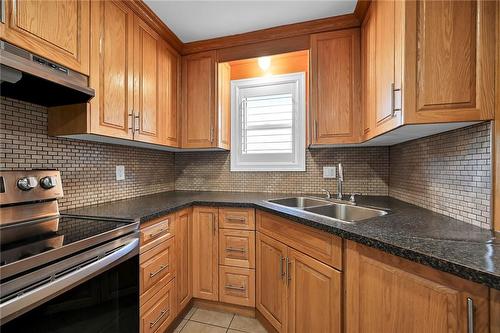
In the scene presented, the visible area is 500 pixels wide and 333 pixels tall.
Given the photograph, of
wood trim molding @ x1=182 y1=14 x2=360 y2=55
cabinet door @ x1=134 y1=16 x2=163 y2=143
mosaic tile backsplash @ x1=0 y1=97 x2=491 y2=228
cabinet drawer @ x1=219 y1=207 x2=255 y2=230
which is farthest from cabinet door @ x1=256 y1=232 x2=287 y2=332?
wood trim molding @ x1=182 y1=14 x2=360 y2=55

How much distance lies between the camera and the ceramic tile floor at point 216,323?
165cm

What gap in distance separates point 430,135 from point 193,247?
186cm

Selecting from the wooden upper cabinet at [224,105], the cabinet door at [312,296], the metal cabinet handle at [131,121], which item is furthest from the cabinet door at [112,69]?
the cabinet door at [312,296]

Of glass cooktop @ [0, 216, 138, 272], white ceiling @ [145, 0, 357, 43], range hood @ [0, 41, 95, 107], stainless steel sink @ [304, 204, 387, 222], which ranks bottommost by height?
stainless steel sink @ [304, 204, 387, 222]

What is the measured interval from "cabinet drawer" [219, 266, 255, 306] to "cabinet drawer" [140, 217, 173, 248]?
57cm

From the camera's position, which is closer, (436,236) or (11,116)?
(436,236)

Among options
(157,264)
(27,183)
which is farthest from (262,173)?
(27,183)

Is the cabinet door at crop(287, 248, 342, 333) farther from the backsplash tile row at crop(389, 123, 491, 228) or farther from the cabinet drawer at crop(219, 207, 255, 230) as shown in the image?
the backsplash tile row at crop(389, 123, 491, 228)

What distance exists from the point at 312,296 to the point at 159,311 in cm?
99

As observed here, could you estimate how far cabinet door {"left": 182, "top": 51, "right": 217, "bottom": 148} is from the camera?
7.05 ft

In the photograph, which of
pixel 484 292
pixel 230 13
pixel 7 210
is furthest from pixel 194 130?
pixel 484 292

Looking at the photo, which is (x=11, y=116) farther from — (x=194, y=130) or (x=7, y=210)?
(x=194, y=130)

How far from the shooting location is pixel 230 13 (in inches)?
67.7

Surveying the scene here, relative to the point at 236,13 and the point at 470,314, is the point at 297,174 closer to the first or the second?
the point at 236,13
